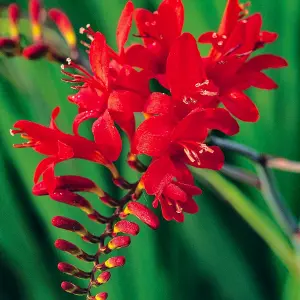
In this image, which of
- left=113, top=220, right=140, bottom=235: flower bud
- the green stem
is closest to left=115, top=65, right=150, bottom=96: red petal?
left=113, top=220, right=140, bottom=235: flower bud

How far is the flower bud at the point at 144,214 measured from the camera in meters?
0.37

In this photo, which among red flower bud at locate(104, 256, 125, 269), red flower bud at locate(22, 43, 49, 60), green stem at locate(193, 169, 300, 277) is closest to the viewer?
red flower bud at locate(104, 256, 125, 269)

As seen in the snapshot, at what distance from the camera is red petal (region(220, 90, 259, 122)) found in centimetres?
42

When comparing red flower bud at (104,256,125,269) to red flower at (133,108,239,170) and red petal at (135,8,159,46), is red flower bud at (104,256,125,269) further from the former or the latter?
red petal at (135,8,159,46)

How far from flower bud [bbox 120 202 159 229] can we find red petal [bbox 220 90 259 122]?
112mm

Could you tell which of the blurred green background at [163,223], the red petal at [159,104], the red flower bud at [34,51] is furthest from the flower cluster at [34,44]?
the red petal at [159,104]

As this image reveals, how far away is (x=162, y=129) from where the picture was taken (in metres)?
0.38

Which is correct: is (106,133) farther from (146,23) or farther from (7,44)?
(7,44)

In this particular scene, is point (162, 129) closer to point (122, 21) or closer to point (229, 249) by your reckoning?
point (122, 21)

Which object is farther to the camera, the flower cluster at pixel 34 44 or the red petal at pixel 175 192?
the flower cluster at pixel 34 44

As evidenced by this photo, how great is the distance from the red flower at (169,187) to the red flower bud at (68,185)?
0.07m

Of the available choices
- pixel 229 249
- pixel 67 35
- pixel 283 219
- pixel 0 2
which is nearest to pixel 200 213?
pixel 229 249

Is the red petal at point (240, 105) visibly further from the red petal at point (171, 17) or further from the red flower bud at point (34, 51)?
the red flower bud at point (34, 51)

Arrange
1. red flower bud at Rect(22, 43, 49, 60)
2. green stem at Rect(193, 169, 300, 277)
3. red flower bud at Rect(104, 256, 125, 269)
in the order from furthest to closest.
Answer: green stem at Rect(193, 169, 300, 277) → red flower bud at Rect(22, 43, 49, 60) → red flower bud at Rect(104, 256, 125, 269)
